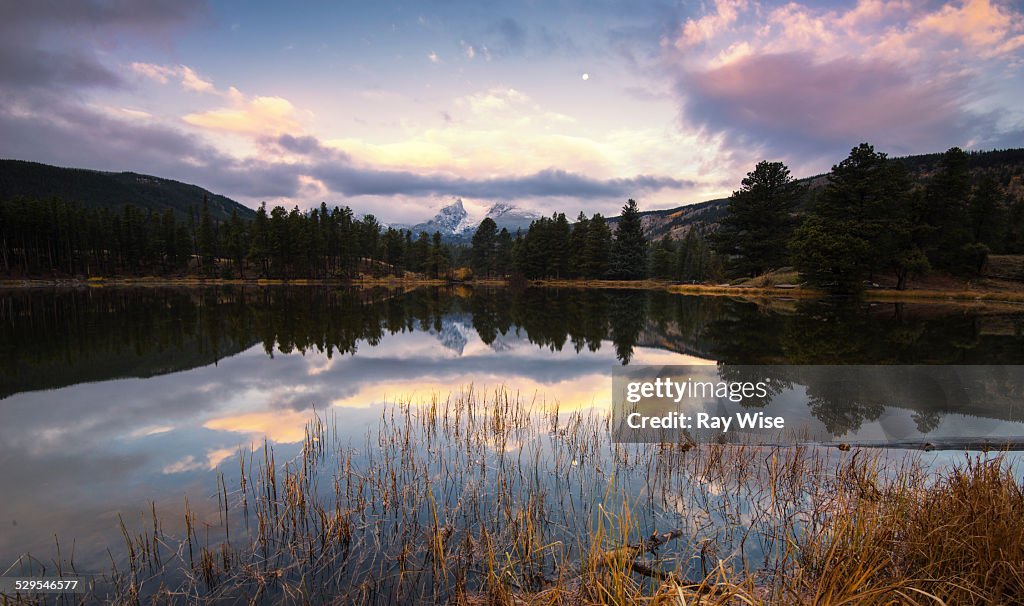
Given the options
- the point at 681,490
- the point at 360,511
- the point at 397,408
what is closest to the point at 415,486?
the point at 360,511

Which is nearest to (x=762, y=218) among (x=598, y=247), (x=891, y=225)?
(x=891, y=225)

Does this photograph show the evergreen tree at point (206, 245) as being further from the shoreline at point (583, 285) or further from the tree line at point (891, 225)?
the tree line at point (891, 225)

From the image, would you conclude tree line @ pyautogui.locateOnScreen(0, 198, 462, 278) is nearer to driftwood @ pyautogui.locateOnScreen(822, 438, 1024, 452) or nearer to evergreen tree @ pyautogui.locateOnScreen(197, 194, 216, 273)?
evergreen tree @ pyautogui.locateOnScreen(197, 194, 216, 273)

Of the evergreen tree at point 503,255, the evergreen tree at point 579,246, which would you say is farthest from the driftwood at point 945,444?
the evergreen tree at point 503,255

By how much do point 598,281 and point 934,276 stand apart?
49.6 metres

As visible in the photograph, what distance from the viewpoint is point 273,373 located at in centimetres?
1494

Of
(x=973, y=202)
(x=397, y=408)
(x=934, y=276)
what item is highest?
(x=973, y=202)

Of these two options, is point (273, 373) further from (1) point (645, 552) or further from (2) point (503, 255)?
(2) point (503, 255)

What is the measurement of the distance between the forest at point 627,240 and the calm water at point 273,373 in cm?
1506

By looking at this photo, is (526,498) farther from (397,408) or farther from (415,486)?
(397,408)

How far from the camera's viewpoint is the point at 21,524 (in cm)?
581
